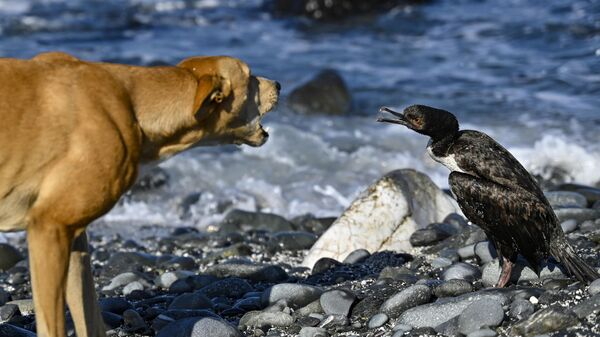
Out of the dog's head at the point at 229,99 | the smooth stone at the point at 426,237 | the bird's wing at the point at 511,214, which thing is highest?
the dog's head at the point at 229,99

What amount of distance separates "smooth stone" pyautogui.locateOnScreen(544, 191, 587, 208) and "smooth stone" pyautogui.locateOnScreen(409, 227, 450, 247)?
5.39 ft

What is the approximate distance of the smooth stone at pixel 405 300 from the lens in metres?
7.27

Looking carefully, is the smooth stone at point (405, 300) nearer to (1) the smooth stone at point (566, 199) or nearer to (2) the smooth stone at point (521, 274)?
(2) the smooth stone at point (521, 274)

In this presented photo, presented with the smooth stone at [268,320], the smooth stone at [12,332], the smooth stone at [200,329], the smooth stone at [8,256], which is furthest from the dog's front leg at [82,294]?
the smooth stone at [8,256]

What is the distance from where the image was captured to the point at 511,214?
7645mm

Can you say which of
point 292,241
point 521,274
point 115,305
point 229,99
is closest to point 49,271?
point 229,99

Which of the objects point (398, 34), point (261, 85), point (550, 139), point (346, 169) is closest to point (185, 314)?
point (261, 85)

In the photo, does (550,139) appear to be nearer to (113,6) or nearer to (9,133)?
(9,133)

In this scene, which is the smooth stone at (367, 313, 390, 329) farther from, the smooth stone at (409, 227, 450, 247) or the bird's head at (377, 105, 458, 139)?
the smooth stone at (409, 227, 450, 247)

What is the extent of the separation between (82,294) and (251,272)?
8.53 ft

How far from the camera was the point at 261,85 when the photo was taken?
7133 millimetres

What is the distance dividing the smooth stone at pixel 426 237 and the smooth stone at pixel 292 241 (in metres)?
1.40

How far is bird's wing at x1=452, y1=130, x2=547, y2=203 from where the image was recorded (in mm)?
7742

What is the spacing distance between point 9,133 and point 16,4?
24.0 metres
